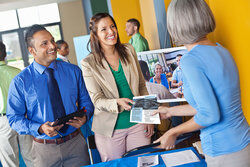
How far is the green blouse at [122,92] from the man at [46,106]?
11.4 inches

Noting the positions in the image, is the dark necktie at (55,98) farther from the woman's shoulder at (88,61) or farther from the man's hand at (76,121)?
the woman's shoulder at (88,61)

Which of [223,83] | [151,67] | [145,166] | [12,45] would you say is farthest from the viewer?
[12,45]

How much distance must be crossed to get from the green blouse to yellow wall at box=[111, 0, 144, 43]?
13.7ft

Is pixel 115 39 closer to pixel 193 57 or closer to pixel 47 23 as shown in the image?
pixel 193 57

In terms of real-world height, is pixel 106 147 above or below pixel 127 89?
below

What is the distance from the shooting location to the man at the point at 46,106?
1939 millimetres

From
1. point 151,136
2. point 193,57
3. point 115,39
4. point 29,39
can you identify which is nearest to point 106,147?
point 151,136

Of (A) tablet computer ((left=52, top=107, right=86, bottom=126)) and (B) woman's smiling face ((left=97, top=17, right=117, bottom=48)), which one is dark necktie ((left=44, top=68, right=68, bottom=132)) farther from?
(B) woman's smiling face ((left=97, top=17, right=117, bottom=48))

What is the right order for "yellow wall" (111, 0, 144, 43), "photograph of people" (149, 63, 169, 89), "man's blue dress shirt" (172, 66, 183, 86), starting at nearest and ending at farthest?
1. "man's blue dress shirt" (172, 66, 183, 86)
2. "photograph of people" (149, 63, 169, 89)
3. "yellow wall" (111, 0, 144, 43)

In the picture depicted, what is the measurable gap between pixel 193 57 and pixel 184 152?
82 centimetres

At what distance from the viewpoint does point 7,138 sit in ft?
10.9

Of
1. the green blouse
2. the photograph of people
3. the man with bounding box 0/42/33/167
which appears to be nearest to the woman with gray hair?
the green blouse

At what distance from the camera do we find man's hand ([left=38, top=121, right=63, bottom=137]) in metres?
1.84

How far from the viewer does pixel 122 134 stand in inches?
81.0
